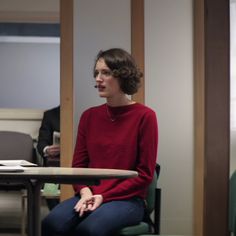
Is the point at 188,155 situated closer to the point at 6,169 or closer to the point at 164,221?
the point at 164,221

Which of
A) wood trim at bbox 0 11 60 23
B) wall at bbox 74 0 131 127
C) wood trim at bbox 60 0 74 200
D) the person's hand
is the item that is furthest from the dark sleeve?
wood trim at bbox 0 11 60 23

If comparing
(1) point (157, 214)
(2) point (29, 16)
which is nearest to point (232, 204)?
(1) point (157, 214)

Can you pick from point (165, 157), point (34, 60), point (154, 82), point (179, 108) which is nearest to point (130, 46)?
point (154, 82)

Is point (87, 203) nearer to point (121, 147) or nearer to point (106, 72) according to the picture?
point (121, 147)

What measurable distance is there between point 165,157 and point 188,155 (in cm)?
15

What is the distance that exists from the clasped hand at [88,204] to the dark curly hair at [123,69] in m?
0.54

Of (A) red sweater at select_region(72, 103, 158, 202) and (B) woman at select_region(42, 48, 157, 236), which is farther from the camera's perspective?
(A) red sweater at select_region(72, 103, 158, 202)

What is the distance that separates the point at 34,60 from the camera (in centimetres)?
493

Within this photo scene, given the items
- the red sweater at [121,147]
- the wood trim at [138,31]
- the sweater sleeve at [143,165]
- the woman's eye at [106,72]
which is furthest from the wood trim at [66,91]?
the sweater sleeve at [143,165]

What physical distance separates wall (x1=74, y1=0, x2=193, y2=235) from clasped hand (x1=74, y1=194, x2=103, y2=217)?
1.11 meters

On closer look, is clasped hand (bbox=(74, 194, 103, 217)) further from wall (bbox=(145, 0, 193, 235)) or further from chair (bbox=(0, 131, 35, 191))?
chair (bbox=(0, 131, 35, 191))

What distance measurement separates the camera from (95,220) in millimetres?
1766

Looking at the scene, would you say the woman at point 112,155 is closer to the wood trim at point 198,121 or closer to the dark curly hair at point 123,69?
the dark curly hair at point 123,69

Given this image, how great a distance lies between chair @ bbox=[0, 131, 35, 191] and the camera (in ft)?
12.6
